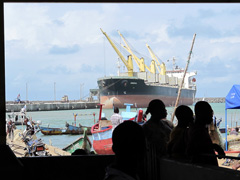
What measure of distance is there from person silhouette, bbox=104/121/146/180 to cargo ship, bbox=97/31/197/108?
138 feet

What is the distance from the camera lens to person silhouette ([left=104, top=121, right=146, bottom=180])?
1.10 m

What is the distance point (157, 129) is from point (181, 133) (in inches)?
8.2

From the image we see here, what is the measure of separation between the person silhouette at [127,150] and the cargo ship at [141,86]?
42.2 meters

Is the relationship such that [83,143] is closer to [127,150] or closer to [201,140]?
[201,140]

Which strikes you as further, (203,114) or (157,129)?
(157,129)

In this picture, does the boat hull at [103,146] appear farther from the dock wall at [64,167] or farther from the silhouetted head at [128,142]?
the silhouetted head at [128,142]

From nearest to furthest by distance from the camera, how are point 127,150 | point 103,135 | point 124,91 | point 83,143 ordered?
point 127,150
point 83,143
point 103,135
point 124,91

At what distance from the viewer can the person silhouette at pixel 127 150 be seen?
110 cm

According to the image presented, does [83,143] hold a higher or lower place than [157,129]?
lower

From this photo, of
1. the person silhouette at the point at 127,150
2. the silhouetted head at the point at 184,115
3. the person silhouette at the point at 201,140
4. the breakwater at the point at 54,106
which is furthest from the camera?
the breakwater at the point at 54,106

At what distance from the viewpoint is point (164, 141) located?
272 centimetres

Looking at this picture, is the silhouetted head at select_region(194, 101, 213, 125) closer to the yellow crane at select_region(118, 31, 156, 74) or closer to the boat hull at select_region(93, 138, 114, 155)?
the boat hull at select_region(93, 138, 114, 155)

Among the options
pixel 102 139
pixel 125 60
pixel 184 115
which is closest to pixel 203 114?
pixel 184 115

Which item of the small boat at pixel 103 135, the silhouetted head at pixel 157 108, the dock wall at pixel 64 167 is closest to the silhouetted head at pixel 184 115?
the silhouetted head at pixel 157 108
